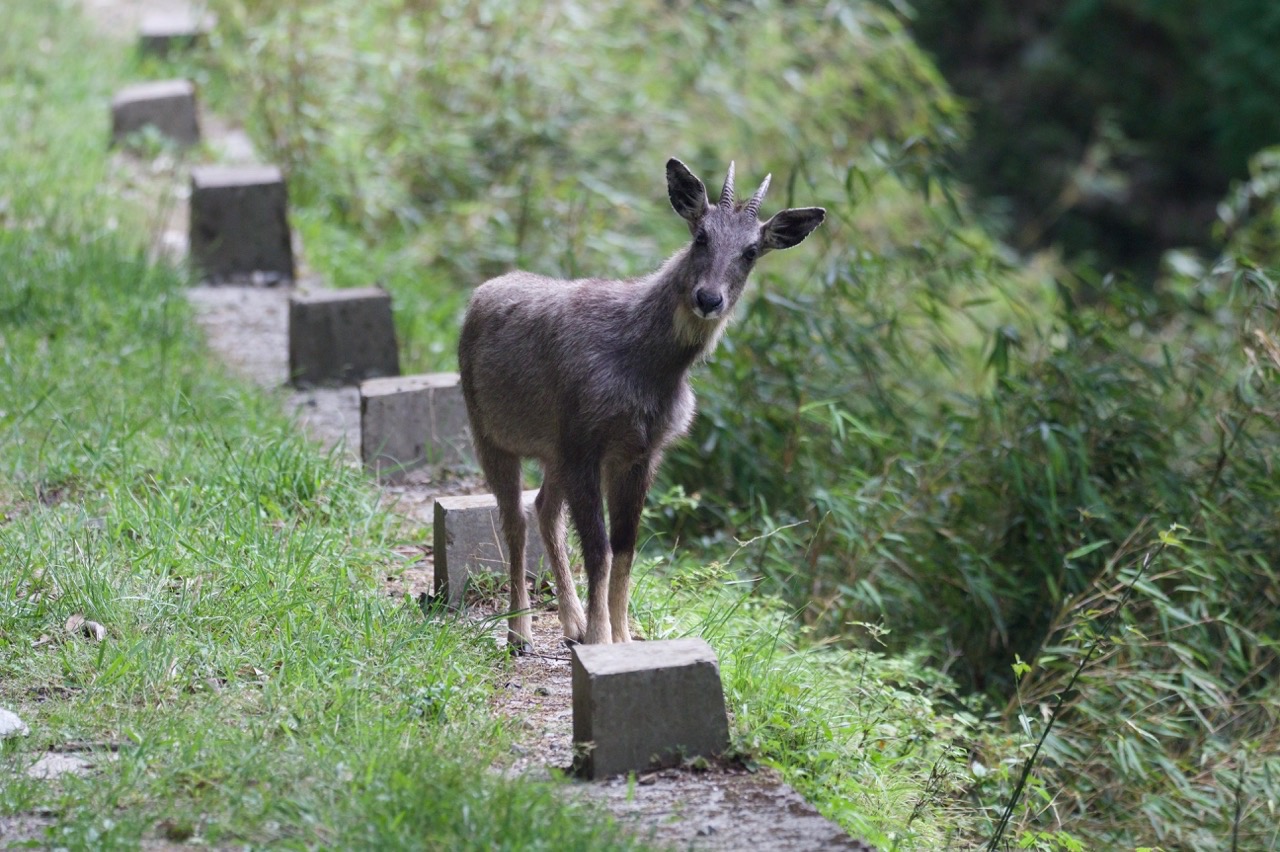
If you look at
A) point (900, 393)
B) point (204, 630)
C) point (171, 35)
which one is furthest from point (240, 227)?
point (204, 630)

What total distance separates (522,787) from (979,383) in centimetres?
516

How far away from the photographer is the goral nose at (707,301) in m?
4.26

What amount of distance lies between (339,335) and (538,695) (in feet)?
10.3

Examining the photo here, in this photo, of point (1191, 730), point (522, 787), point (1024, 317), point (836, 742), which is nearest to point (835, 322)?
point (1024, 317)

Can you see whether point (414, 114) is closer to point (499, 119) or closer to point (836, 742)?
point (499, 119)

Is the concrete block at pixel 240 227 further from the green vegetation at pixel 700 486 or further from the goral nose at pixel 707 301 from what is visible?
the goral nose at pixel 707 301

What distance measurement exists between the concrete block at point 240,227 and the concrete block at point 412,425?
2.64 meters

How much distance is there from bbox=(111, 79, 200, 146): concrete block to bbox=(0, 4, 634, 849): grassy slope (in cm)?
291

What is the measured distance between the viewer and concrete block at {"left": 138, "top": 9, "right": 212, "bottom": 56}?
38.6ft

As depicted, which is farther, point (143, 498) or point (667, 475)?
Answer: point (667, 475)

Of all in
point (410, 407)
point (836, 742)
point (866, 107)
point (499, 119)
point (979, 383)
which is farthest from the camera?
point (866, 107)

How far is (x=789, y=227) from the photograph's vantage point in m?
4.57

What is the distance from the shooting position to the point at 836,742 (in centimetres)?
442

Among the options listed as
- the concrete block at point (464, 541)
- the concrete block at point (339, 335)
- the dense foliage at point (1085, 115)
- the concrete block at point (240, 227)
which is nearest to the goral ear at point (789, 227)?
the concrete block at point (464, 541)
